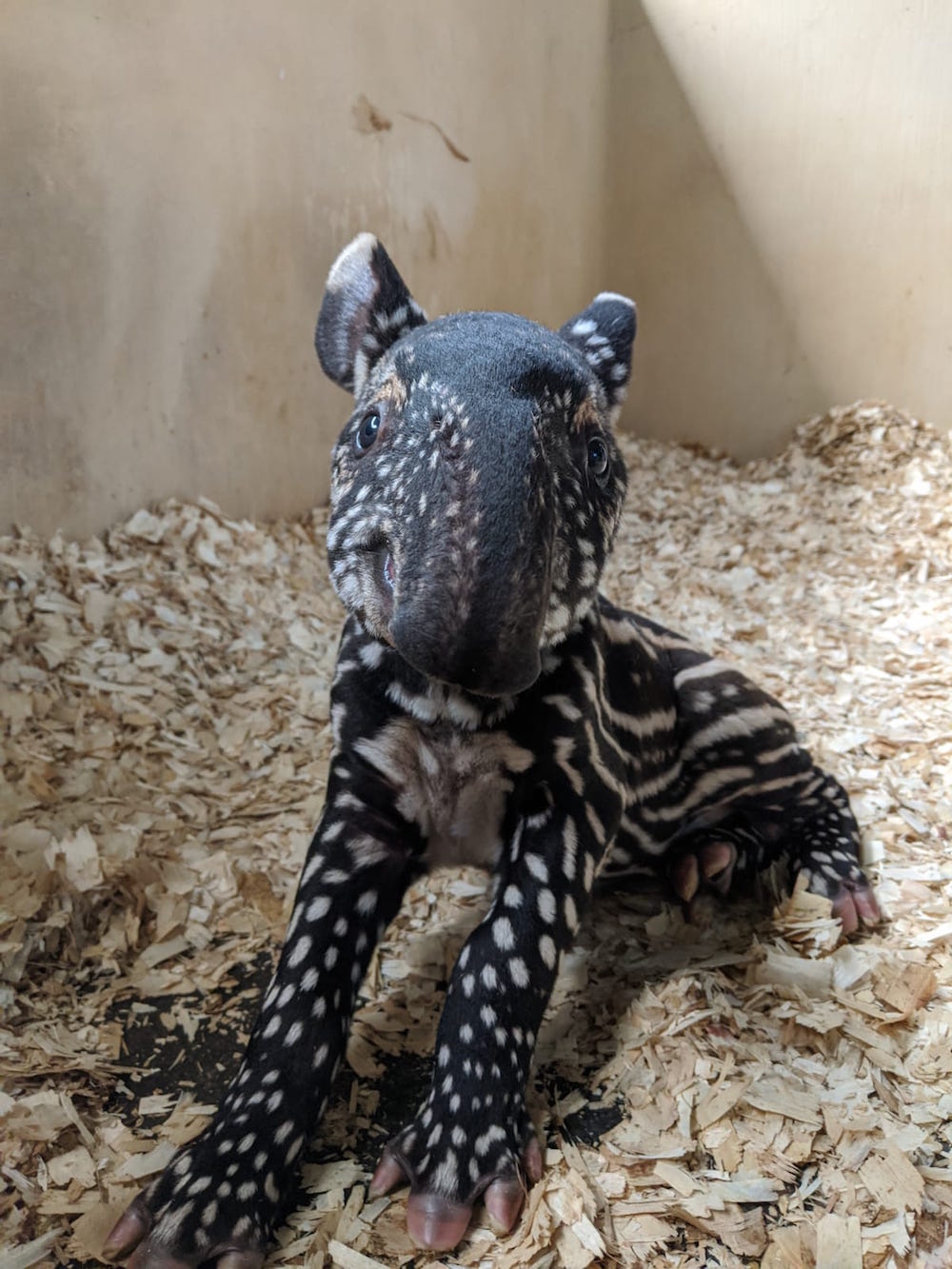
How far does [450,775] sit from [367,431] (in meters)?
0.81

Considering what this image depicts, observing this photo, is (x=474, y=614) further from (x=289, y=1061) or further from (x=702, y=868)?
(x=702, y=868)

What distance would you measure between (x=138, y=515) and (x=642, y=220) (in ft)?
15.2

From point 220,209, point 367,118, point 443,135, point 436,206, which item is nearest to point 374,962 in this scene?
point 220,209

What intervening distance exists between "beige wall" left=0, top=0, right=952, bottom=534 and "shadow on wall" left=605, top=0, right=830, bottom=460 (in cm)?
2

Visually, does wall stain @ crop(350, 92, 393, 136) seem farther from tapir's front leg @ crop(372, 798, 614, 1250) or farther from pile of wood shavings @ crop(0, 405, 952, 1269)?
tapir's front leg @ crop(372, 798, 614, 1250)

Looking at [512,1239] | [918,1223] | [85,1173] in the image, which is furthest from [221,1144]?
[918,1223]

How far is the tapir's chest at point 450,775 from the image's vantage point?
2.30 m

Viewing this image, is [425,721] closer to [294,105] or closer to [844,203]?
[294,105]

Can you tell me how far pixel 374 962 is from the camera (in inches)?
115

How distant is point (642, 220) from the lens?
724 cm

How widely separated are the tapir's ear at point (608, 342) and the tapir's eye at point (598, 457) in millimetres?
371

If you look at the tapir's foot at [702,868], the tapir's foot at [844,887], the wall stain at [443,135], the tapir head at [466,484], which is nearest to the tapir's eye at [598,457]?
the tapir head at [466,484]

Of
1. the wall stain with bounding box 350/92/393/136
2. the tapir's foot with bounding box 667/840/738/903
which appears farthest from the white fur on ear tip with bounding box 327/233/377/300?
the wall stain with bounding box 350/92/393/136

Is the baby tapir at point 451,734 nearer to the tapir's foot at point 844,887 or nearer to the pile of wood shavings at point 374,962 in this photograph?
the pile of wood shavings at point 374,962
